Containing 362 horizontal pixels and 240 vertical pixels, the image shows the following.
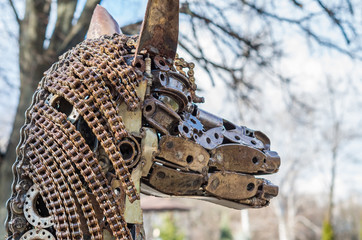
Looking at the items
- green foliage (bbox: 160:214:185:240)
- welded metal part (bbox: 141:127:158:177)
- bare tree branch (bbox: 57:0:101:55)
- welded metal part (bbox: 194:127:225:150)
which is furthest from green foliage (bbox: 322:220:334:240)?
welded metal part (bbox: 141:127:158:177)

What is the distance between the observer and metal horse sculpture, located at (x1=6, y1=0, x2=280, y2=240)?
180 cm

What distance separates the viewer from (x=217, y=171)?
2.15 m

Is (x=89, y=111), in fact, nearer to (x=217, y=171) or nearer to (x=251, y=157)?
(x=217, y=171)

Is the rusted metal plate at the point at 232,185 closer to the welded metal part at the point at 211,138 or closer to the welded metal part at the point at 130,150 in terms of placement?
the welded metal part at the point at 211,138

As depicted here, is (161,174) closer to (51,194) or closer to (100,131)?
(100,131)

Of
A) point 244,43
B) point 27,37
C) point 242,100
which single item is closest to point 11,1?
point 27,37

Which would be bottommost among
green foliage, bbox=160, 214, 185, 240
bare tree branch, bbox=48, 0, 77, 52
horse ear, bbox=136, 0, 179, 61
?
horse ear, bbox=136, 0, 179, 61

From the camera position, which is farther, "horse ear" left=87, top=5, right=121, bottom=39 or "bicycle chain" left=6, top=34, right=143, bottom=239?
"horse ear" left=87, top=5, right=121, bottom=39

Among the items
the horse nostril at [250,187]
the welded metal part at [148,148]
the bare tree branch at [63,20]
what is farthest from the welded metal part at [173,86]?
the bare tree branch at [63,20]

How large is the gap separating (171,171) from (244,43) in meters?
5.68

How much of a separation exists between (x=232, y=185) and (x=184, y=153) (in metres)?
0.36

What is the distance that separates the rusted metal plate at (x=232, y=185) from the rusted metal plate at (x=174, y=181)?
3.0 inches

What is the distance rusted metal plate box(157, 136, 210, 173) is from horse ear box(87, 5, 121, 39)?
80cm

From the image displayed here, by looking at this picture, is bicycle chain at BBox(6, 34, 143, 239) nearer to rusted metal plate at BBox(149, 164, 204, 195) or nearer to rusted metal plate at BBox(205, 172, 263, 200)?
rusted metal plate at BBox(149, 164, 204, 195)
